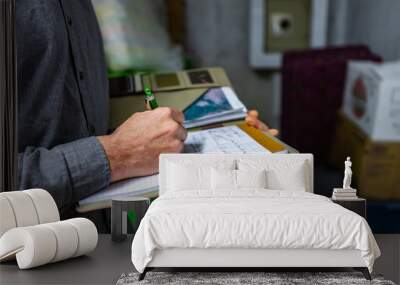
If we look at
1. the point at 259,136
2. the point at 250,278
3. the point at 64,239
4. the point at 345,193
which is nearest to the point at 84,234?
the point at 64,239

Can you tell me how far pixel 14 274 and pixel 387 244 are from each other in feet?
2.96

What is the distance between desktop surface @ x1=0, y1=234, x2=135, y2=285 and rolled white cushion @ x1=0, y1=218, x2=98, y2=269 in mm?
20

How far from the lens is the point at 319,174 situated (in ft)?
7.07

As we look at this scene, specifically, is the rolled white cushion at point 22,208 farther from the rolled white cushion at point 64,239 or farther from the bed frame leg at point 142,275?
the bed frame leg at point 142,275

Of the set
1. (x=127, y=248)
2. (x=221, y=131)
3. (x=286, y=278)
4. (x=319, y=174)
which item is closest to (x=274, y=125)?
(x=319, y=174)

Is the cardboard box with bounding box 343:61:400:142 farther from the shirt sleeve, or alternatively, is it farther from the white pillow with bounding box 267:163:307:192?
the shirt sleeve

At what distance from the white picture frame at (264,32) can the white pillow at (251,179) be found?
37.9 inches

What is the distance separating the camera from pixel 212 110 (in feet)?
5.90

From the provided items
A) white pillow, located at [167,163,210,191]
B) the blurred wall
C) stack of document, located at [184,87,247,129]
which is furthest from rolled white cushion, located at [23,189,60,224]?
the blurred wall

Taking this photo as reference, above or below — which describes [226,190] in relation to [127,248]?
above

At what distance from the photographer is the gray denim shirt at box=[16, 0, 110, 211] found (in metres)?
1.66

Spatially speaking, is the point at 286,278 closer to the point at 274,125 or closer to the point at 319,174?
the point at 319,174

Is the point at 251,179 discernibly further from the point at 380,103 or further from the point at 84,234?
the point at 380,103

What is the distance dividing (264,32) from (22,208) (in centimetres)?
142
